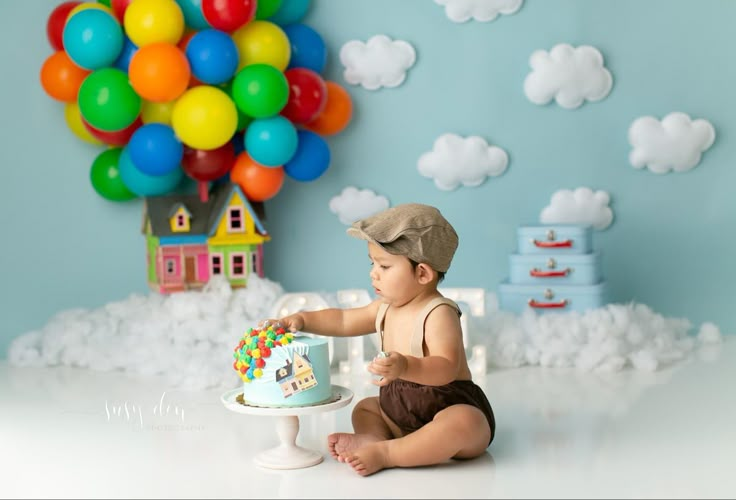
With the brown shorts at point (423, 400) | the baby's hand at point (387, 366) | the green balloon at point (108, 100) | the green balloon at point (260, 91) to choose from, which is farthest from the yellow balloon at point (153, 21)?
the baby's hand at point (387, 366)

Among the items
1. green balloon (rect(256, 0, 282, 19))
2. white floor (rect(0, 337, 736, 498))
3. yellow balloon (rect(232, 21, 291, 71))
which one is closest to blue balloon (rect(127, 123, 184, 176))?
yellow balloon (rect(232, 21, 291, 71))

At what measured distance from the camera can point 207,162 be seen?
3.34m

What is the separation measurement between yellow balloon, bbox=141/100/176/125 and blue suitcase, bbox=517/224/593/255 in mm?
1223

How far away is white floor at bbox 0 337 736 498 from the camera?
1.87m

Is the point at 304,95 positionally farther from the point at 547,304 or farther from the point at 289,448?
the point at 289,448

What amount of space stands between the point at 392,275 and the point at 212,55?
1345mm

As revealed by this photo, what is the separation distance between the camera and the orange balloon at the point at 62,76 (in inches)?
130

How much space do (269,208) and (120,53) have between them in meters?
0.83

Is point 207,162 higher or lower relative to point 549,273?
higher

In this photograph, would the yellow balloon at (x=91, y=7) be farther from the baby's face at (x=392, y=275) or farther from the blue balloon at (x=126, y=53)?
the baby's face at (x=392, y=275)

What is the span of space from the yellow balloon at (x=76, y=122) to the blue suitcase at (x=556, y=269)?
60.8 inches

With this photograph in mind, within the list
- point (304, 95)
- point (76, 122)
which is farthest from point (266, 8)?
point (76, 122)

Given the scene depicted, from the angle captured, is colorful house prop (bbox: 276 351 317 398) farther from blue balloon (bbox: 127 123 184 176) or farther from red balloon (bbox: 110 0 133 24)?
red balloon (bbox: 110 0 133 24)

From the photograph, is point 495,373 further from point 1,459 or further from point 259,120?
point 1,459
